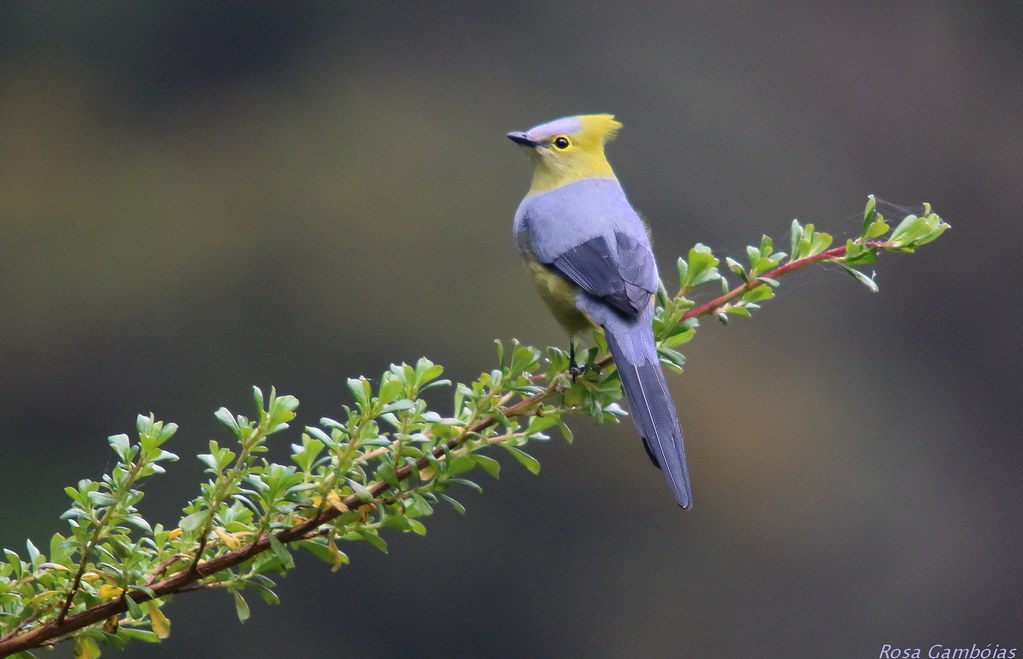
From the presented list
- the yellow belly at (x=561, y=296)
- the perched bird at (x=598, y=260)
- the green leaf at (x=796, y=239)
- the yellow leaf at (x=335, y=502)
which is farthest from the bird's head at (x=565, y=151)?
the yellow leaf at (x=335, y=502)

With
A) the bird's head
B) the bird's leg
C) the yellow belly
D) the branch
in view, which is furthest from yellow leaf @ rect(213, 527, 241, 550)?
the bird's head

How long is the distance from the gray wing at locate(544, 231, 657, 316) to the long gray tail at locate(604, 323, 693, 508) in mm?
156

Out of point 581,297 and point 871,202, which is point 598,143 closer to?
point 581,297

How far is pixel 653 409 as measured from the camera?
1.23 m

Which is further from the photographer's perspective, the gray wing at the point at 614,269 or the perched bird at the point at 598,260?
the gray wing at the point at 614,269

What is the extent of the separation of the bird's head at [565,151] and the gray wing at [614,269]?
1.34 ft

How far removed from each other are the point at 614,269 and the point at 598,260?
0.05 metres

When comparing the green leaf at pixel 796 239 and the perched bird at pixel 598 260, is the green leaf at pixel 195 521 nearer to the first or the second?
the perched bird at pixel 598 260

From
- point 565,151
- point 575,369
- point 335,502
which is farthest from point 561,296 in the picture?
point 335,502

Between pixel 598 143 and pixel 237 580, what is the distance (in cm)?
140

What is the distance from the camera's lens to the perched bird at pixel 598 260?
1230mm

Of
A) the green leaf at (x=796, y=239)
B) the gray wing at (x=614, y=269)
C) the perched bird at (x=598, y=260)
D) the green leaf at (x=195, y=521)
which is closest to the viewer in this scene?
the green leaf at (x=195, y=521)

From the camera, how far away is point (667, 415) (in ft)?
4.11

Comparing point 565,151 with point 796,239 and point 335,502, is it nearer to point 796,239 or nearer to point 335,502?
point 796,239
